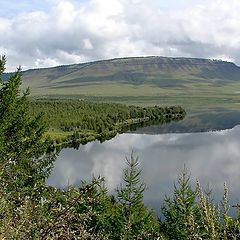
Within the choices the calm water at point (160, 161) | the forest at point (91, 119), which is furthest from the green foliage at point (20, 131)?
the forest at point (91, 119)

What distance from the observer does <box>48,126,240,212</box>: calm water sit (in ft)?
119

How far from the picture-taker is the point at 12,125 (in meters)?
20.0

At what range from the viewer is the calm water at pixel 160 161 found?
36.3 meters

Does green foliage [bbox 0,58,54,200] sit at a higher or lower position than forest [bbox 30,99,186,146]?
lower

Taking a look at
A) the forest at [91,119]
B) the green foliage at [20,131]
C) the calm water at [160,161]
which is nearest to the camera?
the green foliage at [20,131]

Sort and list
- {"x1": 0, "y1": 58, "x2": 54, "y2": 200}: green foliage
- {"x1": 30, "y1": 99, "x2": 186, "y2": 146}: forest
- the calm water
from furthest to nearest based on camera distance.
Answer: {"x1": 30, "y1": 99, "x2": 186, "y2": 146}: forest, the calm water, {"x1": 0, "y1": 58, "x2": 54, "y2": 200}: green foliage

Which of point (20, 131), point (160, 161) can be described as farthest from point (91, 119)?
point (20, 131)

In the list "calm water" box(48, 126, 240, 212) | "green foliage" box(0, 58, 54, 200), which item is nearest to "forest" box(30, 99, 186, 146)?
"calm water" box(48, 126, 240, 212)

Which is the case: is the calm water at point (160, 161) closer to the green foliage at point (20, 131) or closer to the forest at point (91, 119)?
the forest at point (91, 119)

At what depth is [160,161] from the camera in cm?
→ 4731

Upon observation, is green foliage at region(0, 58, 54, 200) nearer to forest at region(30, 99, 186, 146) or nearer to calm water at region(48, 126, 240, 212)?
calm water at region(48, 126, 240, 212)

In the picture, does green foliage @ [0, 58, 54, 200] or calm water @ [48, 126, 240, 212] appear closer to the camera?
green foliage @ [0, 58, 54, 200]

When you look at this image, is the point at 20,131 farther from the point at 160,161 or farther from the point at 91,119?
the point at 91,119

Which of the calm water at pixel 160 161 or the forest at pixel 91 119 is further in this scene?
the forest at pixel 91 119
